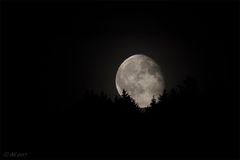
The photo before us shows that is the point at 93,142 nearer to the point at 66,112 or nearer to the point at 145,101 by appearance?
the point at 66,112

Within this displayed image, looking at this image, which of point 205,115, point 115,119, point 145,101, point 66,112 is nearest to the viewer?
point 205,115

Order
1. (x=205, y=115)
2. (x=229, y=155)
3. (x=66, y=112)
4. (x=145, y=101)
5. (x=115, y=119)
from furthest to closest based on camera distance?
(x=145, y=101) → (x=66, y=112) → (x=115, y=119) → (x=205, y=115) → (x=229, y=155)

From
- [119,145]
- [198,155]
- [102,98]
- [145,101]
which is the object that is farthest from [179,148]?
[145,101]

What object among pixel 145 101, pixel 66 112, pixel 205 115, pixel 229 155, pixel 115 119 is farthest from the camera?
pixel 145 101

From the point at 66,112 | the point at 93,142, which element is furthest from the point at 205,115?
the point at 66,112

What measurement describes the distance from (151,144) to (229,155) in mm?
4722

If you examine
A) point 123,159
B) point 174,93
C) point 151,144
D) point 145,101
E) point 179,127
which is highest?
point 145,101

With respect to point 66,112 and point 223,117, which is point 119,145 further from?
point 223,117

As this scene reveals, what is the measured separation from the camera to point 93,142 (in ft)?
57.3

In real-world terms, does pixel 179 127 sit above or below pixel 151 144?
above

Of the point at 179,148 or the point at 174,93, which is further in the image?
the point at 174,93

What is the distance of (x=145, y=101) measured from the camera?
1994 inches

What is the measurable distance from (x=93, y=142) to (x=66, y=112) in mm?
4060

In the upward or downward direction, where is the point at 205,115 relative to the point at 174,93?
downward
